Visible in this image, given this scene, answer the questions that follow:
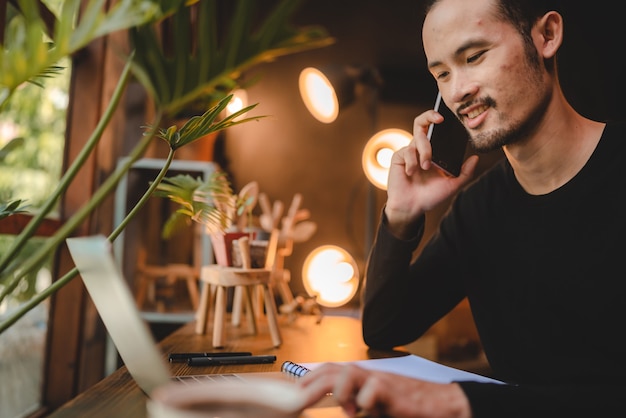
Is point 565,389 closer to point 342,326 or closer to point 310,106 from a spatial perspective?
point 342,326

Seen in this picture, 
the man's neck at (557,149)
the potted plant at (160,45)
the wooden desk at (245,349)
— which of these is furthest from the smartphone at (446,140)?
the potted plant at (160,45)

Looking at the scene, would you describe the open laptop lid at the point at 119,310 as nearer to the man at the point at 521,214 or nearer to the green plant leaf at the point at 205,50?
the green plant leaf at the point at 205,50

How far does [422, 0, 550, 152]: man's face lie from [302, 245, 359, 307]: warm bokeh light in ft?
2.16

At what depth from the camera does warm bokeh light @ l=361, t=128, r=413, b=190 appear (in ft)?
5.07

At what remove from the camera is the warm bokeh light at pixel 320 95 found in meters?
1.77

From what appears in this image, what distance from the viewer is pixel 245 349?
42.4 inches

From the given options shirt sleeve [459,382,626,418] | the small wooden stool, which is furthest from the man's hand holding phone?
shirt sleeve [459,382,626,418]

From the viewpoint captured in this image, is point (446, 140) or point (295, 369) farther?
point (446, 140)

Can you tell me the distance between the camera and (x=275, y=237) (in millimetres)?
1373

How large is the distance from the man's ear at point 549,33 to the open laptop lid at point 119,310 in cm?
102

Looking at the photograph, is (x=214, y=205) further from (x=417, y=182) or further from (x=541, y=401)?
(x=541, y=401)

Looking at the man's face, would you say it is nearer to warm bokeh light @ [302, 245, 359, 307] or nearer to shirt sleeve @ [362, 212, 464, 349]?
shirt sleeve @ [362, 212, 464, 349]

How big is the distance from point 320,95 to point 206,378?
4.08 feet

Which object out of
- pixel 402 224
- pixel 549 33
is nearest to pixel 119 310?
pixel 402 224
